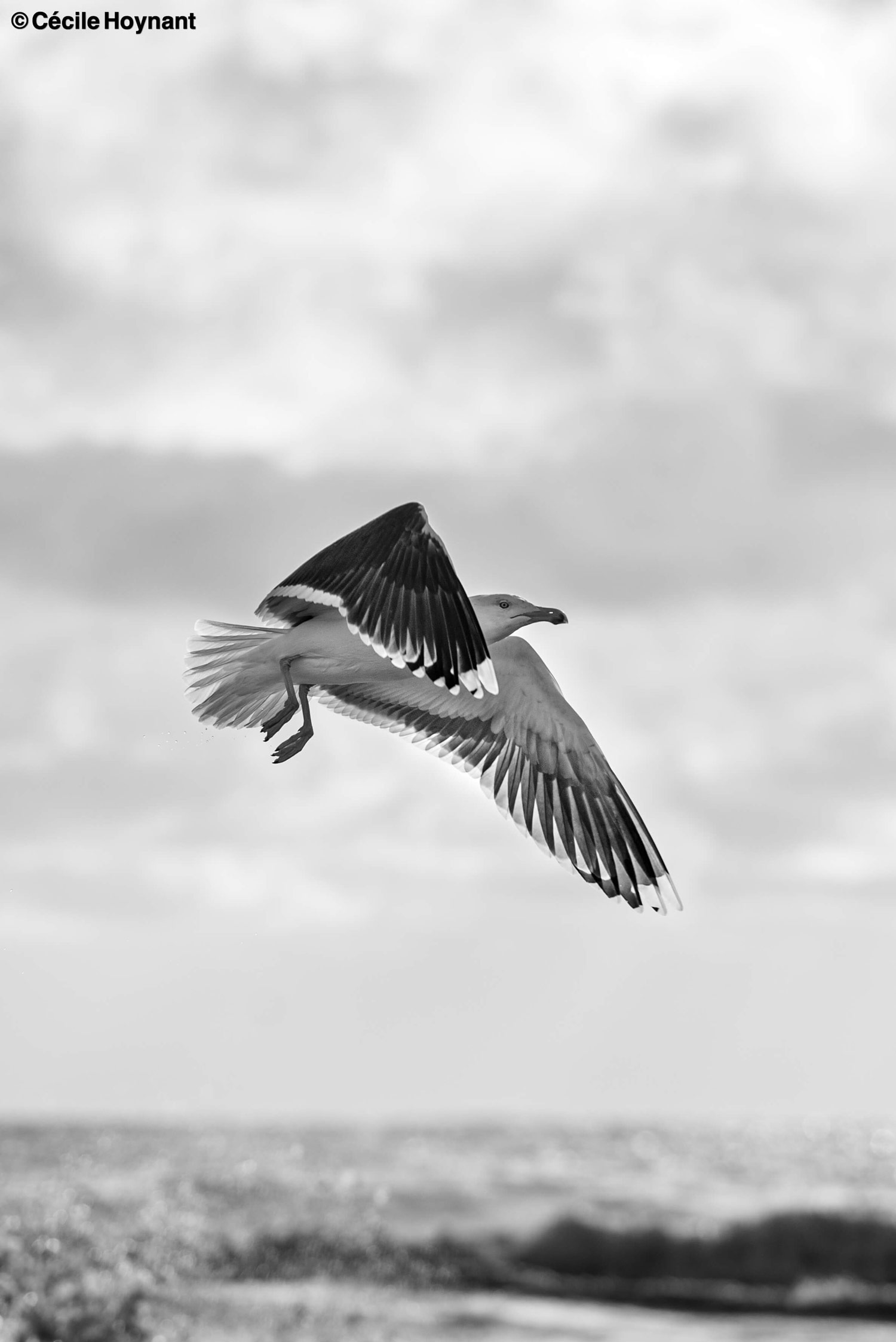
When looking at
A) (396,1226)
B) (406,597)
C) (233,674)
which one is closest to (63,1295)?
(396,1226)

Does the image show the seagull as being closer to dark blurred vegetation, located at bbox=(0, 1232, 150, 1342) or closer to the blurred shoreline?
dark blurred vegetation, located at bbox=(0, 1232, 150, 1342)

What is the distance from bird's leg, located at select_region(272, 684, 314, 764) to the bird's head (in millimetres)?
887

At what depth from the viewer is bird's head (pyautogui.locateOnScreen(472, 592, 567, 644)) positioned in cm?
771

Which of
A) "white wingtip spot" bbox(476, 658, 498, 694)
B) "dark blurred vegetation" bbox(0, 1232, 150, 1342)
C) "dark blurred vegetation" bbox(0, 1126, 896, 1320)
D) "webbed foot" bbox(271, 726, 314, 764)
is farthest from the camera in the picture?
"dark blurred vegetation" bbox(0, 1126, 896, 1320)

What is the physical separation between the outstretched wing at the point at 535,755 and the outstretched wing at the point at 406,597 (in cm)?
181

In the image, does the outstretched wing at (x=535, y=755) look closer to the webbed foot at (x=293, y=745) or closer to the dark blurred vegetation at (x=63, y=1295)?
the webbed foot at (x=293, y=745)

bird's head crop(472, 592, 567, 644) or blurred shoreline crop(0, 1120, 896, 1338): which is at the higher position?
bird's head crop(472, 592, 567, 644)

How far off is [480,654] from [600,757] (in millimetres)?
2379

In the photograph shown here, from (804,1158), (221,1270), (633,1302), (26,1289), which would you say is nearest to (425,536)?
(26,1289)

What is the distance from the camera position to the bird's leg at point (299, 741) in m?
7.20

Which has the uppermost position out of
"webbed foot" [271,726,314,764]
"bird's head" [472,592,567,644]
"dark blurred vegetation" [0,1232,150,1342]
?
"bird's head" [472,592,567,644]

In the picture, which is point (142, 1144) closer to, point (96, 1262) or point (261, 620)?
point (96, 1262)

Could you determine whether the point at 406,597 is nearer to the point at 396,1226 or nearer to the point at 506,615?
the point at 506,615

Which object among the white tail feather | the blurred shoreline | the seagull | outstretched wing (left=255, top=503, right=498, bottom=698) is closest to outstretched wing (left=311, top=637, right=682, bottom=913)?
the seagull
